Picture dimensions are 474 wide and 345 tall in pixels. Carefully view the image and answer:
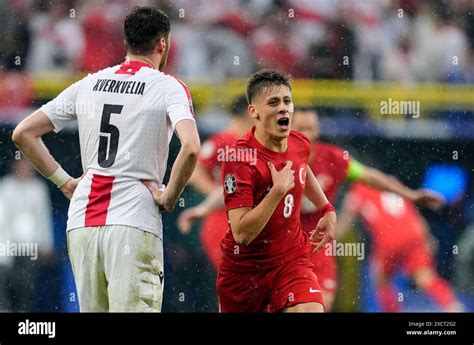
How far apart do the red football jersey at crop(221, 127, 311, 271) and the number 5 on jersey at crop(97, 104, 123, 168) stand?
0.67 m

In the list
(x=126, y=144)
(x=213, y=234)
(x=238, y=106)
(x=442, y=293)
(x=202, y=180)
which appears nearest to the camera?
(x=126, y=144)

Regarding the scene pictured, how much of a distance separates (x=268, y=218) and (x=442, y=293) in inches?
140

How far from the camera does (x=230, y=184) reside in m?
5.09

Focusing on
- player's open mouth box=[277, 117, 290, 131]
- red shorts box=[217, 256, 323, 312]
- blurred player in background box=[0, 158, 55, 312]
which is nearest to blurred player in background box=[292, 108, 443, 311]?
red shorts box=[217, 256, 323, 312]

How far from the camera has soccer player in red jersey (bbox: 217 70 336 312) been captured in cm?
506

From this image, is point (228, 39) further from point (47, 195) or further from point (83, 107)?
point (83, 107)

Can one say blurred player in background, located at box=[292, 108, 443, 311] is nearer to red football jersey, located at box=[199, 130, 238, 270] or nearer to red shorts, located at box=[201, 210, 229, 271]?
red football jersey, located at box=[199, 130, 238, 270]

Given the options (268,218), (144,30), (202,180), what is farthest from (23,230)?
(144,30)

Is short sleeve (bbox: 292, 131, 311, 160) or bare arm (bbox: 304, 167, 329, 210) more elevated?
short sleeve (bbox: 292, 131, 311, 160)

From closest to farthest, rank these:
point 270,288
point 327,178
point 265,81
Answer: point 270,288 < point 265,81 < point 327,178

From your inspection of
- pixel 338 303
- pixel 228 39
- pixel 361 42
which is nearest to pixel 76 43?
pixel 228 39

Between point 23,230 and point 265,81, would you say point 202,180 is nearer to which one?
point 23,230

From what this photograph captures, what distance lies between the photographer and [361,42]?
8367 mm

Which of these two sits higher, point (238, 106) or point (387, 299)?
point (238, 106)
